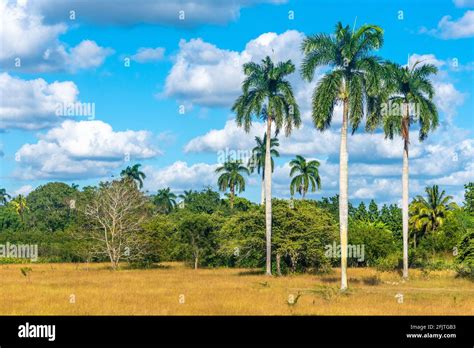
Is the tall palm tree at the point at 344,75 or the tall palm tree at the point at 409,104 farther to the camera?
the tall palm tree at the point at 409,104

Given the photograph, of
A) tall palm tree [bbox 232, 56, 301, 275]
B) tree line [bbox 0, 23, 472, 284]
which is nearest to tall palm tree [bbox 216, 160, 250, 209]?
tree line [bbox 0, 23, 472, 284]

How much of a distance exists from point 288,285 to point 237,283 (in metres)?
3.14

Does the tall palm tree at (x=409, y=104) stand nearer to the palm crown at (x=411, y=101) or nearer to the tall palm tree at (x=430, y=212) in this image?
the palm crown at (x=411, y=101)

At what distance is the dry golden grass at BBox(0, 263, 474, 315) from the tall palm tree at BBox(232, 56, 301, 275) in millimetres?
13096

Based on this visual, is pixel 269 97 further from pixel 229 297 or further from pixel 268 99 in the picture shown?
pixel 229 297

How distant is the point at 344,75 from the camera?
112 feet

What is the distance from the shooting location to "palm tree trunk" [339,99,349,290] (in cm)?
3300

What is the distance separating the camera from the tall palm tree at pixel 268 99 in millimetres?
47969

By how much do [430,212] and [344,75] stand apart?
133 ft

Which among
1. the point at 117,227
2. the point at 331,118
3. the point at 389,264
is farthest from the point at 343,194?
the point at 117,227

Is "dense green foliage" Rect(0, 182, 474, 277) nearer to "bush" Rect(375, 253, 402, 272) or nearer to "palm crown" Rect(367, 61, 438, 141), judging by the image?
"bush" Rect(375, 253, 402, 272)

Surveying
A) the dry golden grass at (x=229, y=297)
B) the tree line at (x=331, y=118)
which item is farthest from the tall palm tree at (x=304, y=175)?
the dry golden grass at (x=229, y=297)
